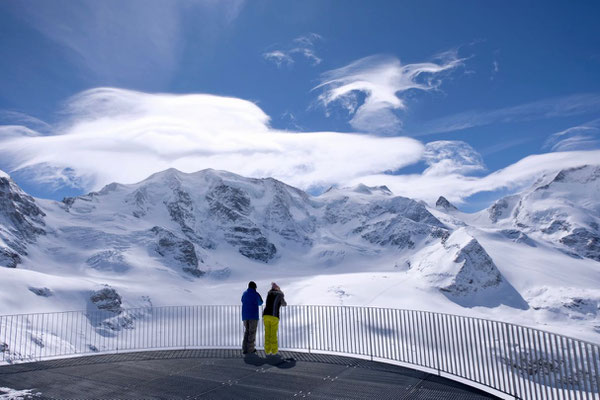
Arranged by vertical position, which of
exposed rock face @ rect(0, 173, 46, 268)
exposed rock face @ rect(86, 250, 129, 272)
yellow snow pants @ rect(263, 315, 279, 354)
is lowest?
yellow snow pants @ rect(263, 315, 279, 354)

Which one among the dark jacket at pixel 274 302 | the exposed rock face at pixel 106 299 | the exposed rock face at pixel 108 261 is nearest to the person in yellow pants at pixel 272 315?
the dark jacket at pixel 274 302

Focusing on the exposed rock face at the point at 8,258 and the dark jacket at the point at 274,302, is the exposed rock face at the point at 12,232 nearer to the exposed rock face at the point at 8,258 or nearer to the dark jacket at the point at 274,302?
the exposed rock face at the point at 8,258

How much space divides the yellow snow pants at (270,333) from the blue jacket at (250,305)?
33.4 inches

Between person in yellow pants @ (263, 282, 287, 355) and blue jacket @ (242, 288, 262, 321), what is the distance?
2.72 feet

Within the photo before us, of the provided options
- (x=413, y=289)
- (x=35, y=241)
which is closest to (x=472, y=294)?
(x=413, y=289)

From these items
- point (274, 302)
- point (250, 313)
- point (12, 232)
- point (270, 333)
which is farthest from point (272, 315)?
point (12, 232)

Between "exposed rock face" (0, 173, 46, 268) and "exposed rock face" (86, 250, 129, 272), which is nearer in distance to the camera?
"exposed rock face" (0, 173, 46, 268)

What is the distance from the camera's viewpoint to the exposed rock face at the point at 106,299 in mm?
119306

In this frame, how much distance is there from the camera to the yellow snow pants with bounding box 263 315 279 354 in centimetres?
1923

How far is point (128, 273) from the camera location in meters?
178

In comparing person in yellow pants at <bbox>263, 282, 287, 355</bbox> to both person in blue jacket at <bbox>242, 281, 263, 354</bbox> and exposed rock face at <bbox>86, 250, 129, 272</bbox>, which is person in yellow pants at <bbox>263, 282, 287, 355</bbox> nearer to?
person in blue jacket at <bbox>242, 281, 263, 354</bbox>

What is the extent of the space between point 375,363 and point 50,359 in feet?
48.5

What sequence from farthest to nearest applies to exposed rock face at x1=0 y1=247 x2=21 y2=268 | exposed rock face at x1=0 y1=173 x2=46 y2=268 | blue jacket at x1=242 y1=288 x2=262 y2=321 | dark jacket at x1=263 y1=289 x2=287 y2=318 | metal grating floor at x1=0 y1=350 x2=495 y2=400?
exposed rock face at x1=0 y1=173 x2=46 y2=268, exposed rock face at x1=0 y1=247 x2=21 y2=268, blue jacket at x1=242 y1=288 x2=262 y2=321, dark jacket at x1=263 y1=289 x2=287 y2=318, metal grating floor at x1=0 y1=350 x2=495 y2=400

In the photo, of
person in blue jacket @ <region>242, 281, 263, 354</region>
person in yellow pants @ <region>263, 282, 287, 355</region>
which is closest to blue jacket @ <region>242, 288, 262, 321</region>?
person in blue jacket @ <region>242, 281, 263, 354</region>
